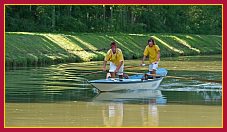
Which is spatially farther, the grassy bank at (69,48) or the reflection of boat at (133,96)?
the grassy bank at (69,48)

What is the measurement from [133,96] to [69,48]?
77.9ft

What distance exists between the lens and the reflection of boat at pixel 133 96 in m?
21.9

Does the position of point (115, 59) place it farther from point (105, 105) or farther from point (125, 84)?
point (105, 105)

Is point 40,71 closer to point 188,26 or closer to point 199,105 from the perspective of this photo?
point 199,105

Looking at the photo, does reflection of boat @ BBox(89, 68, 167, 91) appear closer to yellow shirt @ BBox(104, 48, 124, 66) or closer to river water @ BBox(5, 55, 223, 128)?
river water @ BBox(5, 55, 223, 128)

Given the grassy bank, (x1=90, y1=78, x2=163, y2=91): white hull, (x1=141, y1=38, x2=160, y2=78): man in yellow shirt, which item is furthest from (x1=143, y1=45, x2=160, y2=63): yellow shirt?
the grassy bank

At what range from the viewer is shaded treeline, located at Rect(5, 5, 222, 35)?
62.5 m

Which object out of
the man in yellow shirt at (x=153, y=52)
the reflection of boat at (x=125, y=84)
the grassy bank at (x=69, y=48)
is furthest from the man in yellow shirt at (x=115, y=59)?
the grassy bank at (x=69, y=48)

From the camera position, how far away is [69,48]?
152ft

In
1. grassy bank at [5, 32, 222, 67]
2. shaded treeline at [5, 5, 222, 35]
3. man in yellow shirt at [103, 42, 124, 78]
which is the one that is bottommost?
man in yellow shirt at [103, 42, 124, 78]

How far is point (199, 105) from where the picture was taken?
67.1 ft

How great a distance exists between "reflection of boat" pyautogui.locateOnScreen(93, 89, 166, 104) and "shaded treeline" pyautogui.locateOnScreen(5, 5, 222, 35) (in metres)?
35.0

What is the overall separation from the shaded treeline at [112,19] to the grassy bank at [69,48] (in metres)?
7.47

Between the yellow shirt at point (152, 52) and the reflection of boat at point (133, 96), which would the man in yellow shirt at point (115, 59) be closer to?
the reflection of boat at point (133, 96)
